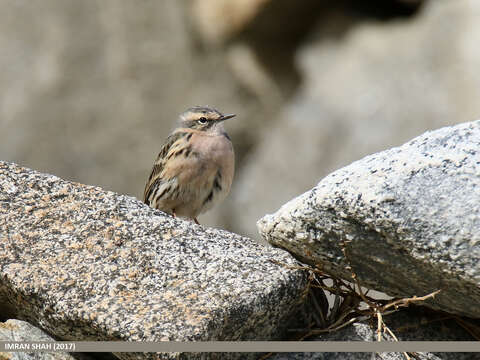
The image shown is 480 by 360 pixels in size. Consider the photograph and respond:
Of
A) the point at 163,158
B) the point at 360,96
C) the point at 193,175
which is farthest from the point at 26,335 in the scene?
the point at 360,96

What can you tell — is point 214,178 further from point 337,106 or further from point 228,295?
point 337,106

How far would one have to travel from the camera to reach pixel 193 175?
7.31 metres

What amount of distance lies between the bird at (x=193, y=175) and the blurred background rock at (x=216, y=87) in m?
6.10

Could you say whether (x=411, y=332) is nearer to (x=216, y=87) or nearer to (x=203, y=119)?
(x=203, y=119)

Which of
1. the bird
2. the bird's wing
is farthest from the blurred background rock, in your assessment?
the bird

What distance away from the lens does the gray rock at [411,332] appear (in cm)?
473

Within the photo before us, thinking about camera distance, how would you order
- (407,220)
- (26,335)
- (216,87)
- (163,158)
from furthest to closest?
(216,87) < (163,158) < (26,335) < (407,220)

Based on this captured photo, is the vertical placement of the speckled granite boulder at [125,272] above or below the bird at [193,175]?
below

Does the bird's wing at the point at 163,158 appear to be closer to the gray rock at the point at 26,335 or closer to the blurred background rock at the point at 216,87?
the gray rock at the point at 26,335

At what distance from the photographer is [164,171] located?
7449 millimetres

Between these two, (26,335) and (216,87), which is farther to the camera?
(216,87)

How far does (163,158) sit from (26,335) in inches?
134

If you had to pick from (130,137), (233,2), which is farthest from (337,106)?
(130,137)

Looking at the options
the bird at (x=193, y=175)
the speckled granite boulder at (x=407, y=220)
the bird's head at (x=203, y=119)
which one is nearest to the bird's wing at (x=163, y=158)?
the bird at (x=193, y=175)
